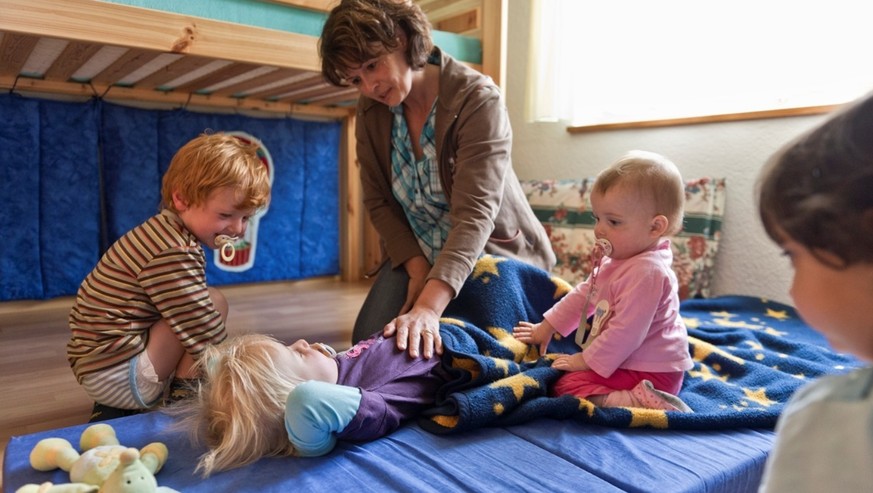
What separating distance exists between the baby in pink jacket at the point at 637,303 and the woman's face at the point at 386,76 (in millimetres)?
478

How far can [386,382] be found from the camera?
0.92 m

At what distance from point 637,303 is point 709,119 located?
1.12 m

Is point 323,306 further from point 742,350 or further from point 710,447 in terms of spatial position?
point 710,447

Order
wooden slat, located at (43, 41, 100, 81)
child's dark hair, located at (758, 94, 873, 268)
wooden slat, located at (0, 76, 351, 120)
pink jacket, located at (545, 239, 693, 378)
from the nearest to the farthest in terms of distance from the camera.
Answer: child's dark hair, located at (758, 94, 873, 268), pink jacket, located at (545, 239, 693, 378), wooden slat, located at (43, 41, 100, 81), wooden slat, located at (0, 76, 351, 120)

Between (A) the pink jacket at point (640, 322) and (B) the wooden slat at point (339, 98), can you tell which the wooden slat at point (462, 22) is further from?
(A) the pink jacket at point (640, 322)

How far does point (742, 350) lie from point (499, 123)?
71 centimetres

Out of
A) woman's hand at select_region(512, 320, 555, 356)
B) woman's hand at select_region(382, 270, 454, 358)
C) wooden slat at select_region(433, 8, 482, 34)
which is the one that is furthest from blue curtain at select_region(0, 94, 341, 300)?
woman's hand at select_region(512, 320, 555, 356)

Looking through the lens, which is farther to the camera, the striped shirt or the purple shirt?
the striped shirt

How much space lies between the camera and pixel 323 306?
2.29m

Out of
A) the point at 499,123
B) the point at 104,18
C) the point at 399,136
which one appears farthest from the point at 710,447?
the point at 104,18

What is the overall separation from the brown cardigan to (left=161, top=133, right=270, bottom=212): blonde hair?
39 cm

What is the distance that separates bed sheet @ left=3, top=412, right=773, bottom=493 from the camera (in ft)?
2.34

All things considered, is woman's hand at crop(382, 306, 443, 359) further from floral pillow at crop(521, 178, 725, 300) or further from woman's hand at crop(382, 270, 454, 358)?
floral pillow at crop(521, 178, 725, 300)

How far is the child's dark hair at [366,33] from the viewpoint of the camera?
3.61ft
